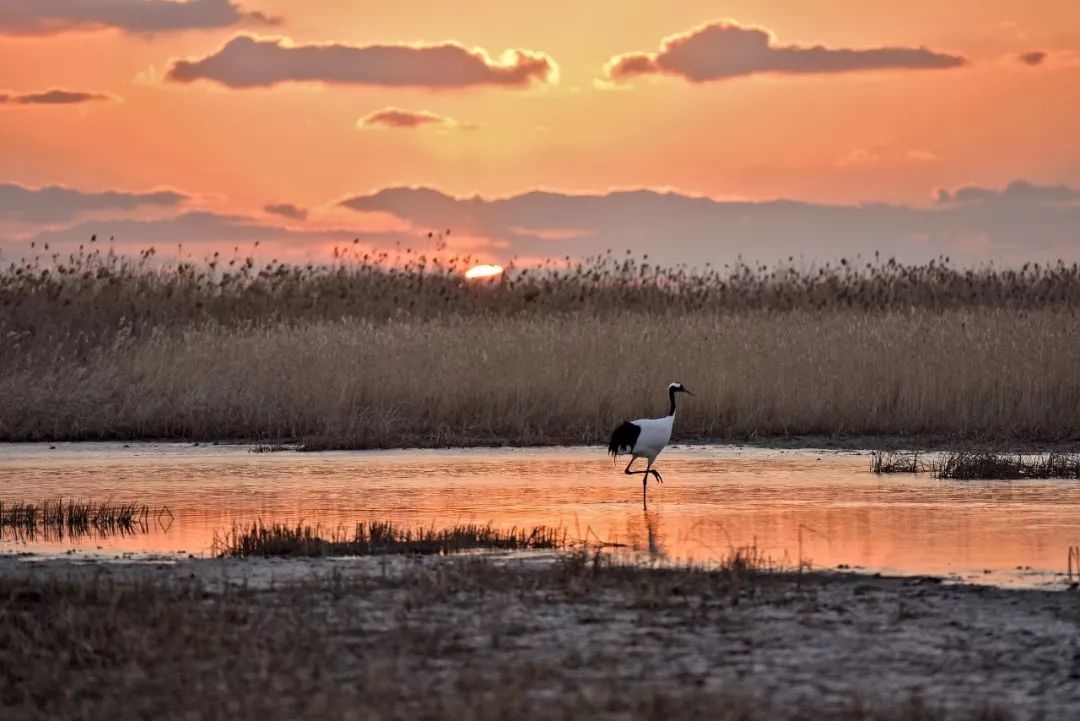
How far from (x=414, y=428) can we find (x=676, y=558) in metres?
11.9

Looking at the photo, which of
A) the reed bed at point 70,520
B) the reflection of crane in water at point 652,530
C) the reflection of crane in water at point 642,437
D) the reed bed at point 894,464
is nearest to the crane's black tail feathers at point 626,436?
the reflection of crane in water at point 642,437

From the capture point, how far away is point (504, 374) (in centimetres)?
2380

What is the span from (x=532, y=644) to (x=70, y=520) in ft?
22.6

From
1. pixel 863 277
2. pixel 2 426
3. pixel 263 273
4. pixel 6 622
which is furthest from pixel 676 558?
pixel 863 277

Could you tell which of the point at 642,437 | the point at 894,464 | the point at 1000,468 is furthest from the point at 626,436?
the point at 1000,468

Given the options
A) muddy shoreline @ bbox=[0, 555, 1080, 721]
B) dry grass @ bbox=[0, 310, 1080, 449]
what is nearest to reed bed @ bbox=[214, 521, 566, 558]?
muddy shoreline @ bbox=[0, 555, 1080, 721]

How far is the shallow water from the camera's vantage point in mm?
11758

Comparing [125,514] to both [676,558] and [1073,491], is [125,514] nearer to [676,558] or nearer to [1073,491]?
[676,558]

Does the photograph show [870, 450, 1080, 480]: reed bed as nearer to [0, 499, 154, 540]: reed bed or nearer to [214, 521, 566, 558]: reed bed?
[214, 521, 566, 558]: reed bed

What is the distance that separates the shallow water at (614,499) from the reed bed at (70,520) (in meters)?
0.24

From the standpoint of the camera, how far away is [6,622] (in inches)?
Answer: 343

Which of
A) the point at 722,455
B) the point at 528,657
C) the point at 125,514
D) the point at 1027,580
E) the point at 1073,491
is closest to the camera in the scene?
the point at 528,657

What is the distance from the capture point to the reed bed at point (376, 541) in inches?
454

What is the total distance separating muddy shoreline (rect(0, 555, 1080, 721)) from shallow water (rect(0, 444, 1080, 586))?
153 centimetres
